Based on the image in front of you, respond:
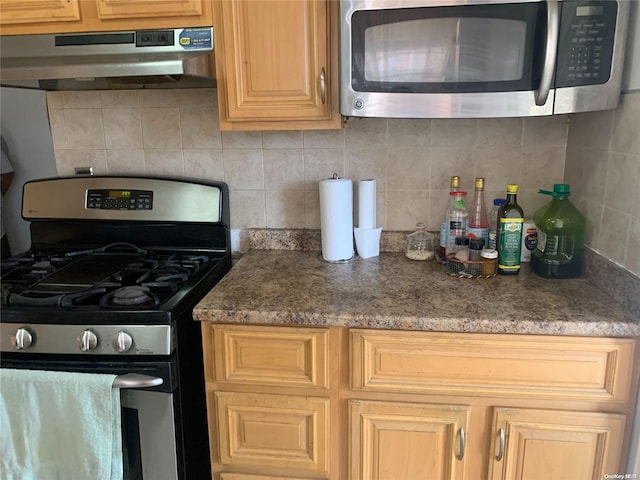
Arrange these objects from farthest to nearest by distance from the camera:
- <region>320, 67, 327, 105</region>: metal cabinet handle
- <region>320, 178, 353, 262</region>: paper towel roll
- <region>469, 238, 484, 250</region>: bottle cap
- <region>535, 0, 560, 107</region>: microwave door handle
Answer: <region>320, 178, 353, 262</region>: paper towel roll
<region>469, 238, 484, 250</region>: bottle cap
<region>320, 67, 327, 105</region>: metal cabinet handle
<region>535, 0, 560, 107</region>: microwave door handle

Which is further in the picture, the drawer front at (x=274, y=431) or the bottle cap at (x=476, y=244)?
the bottle cap at (x=476, y=244)

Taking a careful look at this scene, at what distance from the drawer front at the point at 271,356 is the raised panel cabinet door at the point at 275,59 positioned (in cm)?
62

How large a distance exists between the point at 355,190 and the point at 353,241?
18 centimetres

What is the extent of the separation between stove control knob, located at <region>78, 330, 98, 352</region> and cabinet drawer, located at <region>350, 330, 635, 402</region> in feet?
2.12

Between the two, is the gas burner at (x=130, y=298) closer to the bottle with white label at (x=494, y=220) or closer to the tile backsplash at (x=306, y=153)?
the tile backsplash at (x=306, y=153)

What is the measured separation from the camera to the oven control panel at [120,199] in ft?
5.89

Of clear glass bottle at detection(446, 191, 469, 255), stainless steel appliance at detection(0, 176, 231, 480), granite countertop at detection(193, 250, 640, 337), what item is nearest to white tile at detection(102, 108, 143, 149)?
stainless steel appliance at detection(0, 176, 231, 480)

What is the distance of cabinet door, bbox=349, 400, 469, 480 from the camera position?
1.29 m

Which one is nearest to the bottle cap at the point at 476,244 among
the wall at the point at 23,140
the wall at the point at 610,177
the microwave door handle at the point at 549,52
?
the wall at the point at 610,177

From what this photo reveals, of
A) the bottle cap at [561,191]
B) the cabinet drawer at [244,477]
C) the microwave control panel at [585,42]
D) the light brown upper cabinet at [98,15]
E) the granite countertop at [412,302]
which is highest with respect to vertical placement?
the light brown upper cabinet at [98,15]

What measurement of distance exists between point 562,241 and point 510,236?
0.51ft

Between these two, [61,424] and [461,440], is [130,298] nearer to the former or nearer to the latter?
[61,424]

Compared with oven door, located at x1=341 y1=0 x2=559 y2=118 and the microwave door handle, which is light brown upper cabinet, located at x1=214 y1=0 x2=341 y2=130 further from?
the microwave door handle

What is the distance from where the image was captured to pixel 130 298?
133cm
